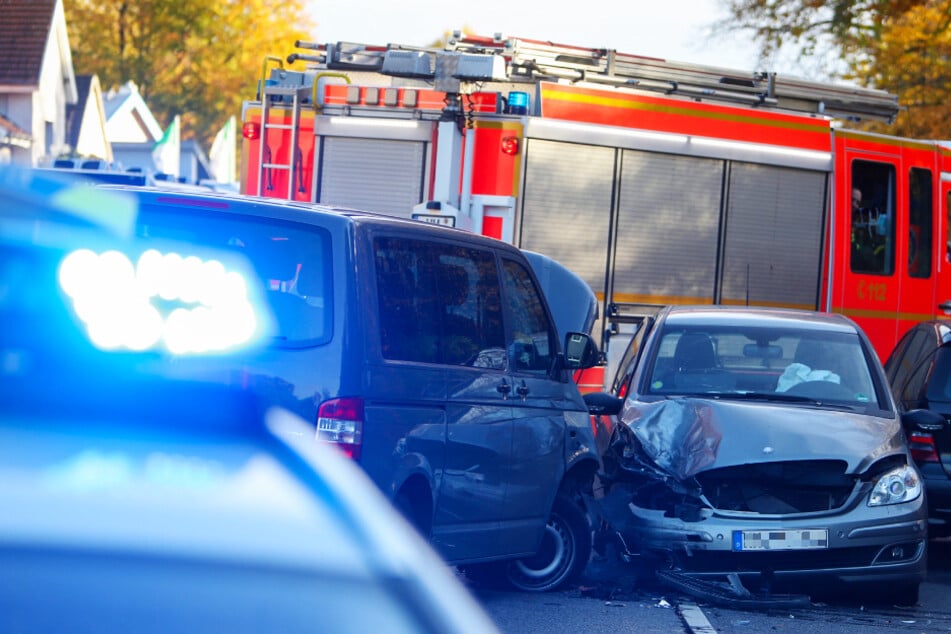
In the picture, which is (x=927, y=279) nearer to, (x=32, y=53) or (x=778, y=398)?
(x=778, y=398)

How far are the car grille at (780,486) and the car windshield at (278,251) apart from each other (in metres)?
2.92

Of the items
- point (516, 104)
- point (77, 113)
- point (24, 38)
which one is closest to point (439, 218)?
point (516, 104)

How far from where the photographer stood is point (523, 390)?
279 inches

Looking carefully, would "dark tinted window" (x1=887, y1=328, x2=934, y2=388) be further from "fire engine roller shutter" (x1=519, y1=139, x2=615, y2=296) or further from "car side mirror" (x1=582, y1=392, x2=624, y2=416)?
"fire engine roller shutter" (x1=519, y1=139, x2=615, y2=296)

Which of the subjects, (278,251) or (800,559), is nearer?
(278,251)

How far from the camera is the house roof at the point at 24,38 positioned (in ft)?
139

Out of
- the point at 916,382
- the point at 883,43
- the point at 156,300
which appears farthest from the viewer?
the point at 883,43

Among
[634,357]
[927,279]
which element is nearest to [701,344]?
[634,357]

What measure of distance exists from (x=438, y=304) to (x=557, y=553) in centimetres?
209

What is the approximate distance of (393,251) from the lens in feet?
19.7

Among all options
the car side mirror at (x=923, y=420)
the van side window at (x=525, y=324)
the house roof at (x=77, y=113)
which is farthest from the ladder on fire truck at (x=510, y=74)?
the house roof at (x=77, y=113)

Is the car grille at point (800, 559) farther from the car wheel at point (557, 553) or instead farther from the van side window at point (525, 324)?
the van side window at point (525, 324)

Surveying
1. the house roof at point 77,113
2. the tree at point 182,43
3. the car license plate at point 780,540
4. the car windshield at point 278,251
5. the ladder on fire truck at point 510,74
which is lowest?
the car license plate at point 780,540

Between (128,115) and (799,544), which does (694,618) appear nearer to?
(799,544)
